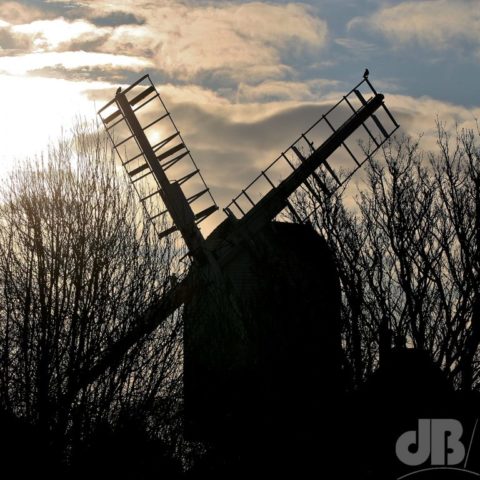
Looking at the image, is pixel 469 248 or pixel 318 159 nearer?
pixel 469 248

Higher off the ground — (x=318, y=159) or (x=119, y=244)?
(x=318, y=159)

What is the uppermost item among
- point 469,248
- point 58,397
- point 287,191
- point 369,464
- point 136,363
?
point 287,191

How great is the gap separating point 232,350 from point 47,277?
523 centimetres

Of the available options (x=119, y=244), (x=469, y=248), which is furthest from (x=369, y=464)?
(x=469, y=248)

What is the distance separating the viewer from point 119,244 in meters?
17.7

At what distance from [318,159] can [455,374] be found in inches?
295

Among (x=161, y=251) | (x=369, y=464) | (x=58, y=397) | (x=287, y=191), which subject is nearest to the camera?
(x=369, y=464)

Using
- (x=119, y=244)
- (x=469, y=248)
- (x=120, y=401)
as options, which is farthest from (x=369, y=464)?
(x=469, y=248)

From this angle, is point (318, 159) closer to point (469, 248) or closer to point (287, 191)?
point (287, 191)

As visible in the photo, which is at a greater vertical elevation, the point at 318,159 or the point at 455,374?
the point at 318,159

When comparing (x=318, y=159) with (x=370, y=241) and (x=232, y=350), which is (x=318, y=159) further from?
(x=232, y=350)

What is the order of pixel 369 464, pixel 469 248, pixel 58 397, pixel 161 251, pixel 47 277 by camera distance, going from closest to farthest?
pixel 369 464
pixel 58 397
pixel 47 277
pixel 161 251
pixel 469 248

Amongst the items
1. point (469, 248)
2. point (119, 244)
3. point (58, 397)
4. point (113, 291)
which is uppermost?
point (469, 248)

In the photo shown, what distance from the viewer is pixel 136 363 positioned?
17672 millimetres
